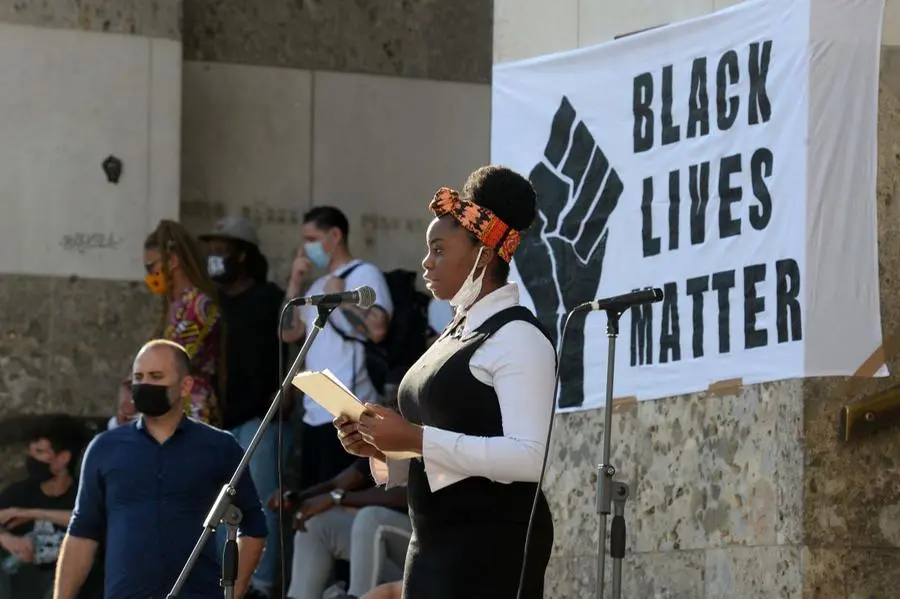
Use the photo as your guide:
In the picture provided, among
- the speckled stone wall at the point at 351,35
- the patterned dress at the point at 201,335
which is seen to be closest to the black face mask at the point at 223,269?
the patterned dress at the point at 201,335

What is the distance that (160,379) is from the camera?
8234 mm

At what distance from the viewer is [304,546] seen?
10.5m

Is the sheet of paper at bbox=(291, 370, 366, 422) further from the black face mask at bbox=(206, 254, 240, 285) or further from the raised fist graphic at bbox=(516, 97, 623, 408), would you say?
the black face mask at bbox=(206, 254, 240, 285)

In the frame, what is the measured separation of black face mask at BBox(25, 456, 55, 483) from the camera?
36.7 ft

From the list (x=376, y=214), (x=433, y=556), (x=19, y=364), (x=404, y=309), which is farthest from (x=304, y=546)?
(x=433, y=556)

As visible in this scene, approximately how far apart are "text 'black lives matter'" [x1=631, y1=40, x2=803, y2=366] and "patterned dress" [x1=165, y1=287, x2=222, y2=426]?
281 centimetres

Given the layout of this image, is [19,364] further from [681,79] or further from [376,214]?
[681,79]

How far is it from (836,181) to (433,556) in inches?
102

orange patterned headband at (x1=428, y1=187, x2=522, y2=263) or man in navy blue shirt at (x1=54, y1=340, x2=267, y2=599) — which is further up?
orange patterned headband at (x1=428, y1=187, x2=522, y2=263)

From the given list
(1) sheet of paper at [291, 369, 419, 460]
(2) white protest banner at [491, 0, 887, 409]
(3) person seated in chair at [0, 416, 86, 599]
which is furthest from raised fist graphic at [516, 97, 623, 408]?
(3) person seated in chair at [0, 416, 86, 599]

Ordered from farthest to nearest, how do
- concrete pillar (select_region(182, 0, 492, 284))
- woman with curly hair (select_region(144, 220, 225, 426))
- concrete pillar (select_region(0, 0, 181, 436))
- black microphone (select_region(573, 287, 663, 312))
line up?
concrete pillar (select_region(182, 0, 492, 284)) < concrete pillar (select_region(0, 0, 181, 436)) < woman with curly hair (select_region(144, 220, 225, 426)) < black microphone (select_region(573, 287, 663, 312))

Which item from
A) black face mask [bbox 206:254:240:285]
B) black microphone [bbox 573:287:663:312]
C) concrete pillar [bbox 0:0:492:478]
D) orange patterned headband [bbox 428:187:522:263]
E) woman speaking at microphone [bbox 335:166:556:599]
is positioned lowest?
woman speaking at microphone [bbox 335:166:556:599]

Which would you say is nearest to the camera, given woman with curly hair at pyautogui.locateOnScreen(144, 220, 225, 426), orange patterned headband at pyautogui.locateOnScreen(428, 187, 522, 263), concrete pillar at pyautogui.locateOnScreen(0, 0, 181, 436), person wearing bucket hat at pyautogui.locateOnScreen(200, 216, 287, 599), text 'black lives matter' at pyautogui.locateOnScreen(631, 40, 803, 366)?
orange patterned headband at pyautogui.locateOnScreen(428, 187, 522, 263)

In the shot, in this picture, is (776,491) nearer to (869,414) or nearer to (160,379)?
(869,414)
